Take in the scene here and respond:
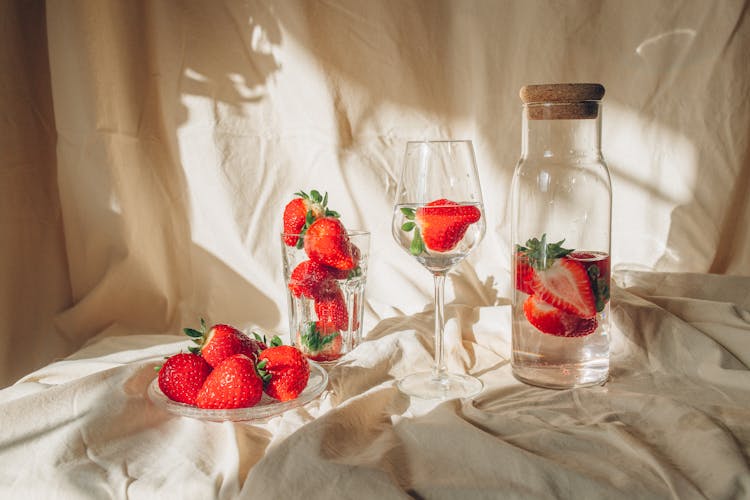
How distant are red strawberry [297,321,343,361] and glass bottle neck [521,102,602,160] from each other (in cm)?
40

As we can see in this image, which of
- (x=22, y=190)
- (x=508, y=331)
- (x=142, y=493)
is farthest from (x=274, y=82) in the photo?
(x=142, y=493)

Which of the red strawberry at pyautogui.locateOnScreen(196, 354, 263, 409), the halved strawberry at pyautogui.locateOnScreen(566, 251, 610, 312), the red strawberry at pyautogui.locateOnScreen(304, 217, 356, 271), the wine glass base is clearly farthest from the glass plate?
the halved strawberry at pyautogui.locateOnScreen(566, 251, 610, 312)

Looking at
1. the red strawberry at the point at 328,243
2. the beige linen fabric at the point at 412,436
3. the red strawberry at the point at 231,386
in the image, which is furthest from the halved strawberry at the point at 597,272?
the red strawberry at the point at 231,386

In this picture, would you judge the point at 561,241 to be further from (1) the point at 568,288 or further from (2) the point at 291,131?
(2) the point at 291,131

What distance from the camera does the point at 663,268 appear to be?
4.81 ft

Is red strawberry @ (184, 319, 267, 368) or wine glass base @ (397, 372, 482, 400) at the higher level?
red strawberry @ (184, 319, 267, 368)

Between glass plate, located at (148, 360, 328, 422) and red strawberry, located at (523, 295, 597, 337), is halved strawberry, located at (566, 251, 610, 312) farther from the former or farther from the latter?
glass plate, located at (148, 360, 328, 422)

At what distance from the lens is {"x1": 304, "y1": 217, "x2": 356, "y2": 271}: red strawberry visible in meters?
1.14

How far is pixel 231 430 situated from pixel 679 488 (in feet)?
1.55

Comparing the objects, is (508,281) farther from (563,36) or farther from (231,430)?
(231,430)

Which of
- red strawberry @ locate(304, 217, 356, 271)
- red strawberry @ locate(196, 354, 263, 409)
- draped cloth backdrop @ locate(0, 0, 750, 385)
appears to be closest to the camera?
red strawberry @ locate(196, 354, 263, 409)

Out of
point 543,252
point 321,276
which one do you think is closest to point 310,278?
point 321,276

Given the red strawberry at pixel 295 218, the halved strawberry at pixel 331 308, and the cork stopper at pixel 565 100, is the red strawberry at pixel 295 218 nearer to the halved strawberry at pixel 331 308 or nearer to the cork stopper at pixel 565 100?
the halved strawberry at pixel 331 308

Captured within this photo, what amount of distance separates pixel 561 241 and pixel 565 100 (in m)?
0.18
